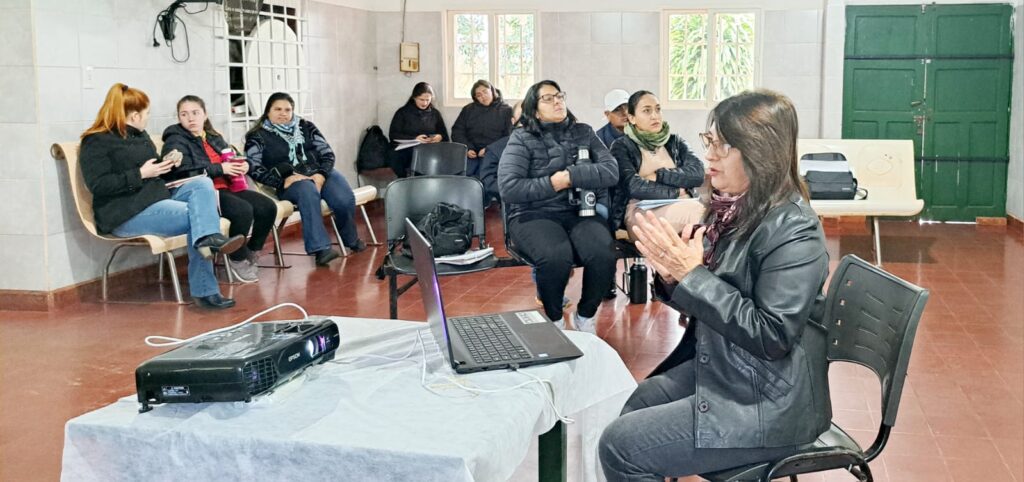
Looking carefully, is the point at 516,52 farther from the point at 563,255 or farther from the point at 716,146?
the point at 716,146

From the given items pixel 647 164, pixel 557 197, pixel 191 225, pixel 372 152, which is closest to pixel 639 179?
pixel 647 164

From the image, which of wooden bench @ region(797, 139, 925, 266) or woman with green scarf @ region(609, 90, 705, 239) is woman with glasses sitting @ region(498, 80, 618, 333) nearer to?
woman with green scarf @ region(609, 90, 705, 239)

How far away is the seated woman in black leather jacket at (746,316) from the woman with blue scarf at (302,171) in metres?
5.88

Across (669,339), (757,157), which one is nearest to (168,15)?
(669,339)

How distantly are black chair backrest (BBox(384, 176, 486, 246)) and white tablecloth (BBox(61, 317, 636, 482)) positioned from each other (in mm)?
3182

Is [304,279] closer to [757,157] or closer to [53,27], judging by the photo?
[53,27]

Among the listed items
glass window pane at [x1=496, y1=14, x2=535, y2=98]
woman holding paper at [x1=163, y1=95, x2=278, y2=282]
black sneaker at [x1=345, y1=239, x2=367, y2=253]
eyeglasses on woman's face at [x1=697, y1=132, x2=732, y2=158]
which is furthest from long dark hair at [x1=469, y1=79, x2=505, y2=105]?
eyeglasses on woman's face at [x1=697, y1=132, x2=732, y2=158]

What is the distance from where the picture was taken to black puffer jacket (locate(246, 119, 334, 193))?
8.29 meters

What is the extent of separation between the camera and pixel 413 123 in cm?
1119

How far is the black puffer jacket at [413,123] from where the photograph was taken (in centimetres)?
1119

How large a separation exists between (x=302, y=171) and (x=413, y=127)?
9.09 feet

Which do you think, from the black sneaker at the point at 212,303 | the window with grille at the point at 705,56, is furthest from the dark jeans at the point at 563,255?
the window with grille at the point at 705,56

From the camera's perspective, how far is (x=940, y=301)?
6.73m

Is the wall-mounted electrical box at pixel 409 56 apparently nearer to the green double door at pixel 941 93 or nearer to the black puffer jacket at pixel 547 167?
the green double door at pixel 941 93
